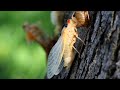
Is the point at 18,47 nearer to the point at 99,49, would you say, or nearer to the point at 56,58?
the point at 56,58

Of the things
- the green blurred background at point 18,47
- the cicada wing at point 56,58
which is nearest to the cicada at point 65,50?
the cicada wing at point 56,58

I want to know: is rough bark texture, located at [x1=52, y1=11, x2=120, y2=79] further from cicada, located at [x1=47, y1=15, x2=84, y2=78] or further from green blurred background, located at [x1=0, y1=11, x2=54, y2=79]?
green blurred background, located at [x1=0, y1=11, x2=54, y2=79]

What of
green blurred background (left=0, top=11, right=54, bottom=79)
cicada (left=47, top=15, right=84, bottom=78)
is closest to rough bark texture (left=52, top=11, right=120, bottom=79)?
cicada (left=47, top=15, right=84, bottom=78)

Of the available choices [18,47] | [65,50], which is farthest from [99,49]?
[18,47]

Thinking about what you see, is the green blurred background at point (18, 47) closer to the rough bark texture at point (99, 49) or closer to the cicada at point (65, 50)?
the cicada at point (65, 50)

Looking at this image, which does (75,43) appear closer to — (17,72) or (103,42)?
(103,42)

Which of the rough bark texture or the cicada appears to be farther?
the cicada
